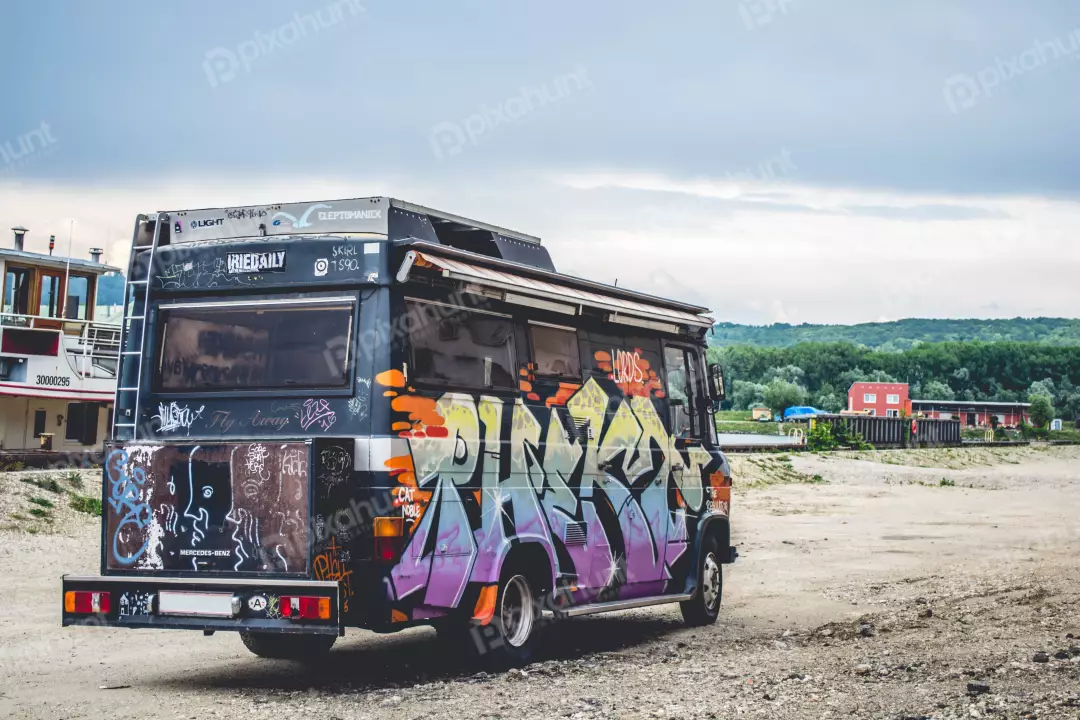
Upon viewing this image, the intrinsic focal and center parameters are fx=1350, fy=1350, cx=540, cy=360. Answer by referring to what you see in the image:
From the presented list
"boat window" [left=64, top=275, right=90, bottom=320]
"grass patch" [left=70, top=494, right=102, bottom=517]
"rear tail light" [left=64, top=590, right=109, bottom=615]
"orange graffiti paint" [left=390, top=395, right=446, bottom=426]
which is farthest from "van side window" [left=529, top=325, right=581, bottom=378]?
"boat window" [left=64, top=275, right=90, bottom=320]

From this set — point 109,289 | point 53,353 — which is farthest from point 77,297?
point 109,289

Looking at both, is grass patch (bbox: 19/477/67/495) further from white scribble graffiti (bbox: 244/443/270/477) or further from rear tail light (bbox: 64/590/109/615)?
white scribble graffiti (bbox: 244/443/270/477)

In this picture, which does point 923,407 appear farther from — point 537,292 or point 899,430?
point 537,292

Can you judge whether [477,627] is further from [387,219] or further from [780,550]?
Answer: [780,550]

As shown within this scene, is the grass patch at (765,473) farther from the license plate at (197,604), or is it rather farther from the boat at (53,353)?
the license plate at (197,604)

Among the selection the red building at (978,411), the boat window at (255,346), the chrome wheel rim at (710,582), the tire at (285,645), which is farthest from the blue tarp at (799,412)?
the boat window at (255,346)

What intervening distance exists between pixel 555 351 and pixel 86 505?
17171 millimetres

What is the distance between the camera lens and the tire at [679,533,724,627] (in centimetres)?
1483

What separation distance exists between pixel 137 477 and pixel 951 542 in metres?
20.1

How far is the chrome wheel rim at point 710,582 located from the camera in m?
14.9

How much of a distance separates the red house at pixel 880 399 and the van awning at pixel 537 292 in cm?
14015

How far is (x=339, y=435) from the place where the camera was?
9.95 metres

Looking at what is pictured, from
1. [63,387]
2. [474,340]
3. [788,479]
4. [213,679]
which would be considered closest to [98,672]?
[213,679]

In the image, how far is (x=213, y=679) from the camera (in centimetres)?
1098
